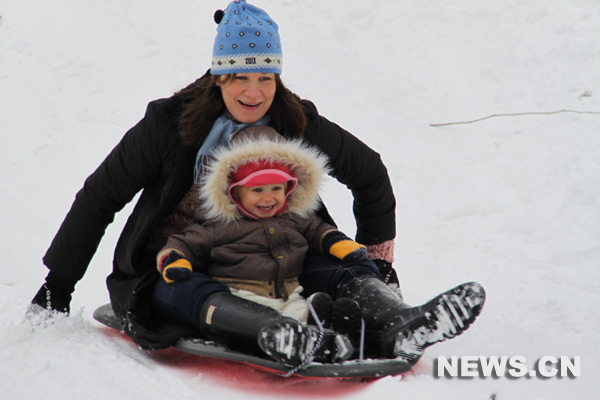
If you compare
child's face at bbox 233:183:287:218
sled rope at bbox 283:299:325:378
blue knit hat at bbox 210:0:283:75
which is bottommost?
sled rope at bbox 283:299:325:378

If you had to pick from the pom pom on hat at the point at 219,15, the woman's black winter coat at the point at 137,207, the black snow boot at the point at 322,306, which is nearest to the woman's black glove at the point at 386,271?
the woman's black winter coat at the point at 137,207

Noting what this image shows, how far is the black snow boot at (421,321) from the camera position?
87.8 inches

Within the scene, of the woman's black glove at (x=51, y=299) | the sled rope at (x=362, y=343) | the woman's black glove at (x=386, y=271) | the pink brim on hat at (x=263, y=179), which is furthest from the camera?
the woman's black glove at (x=386, y=271)

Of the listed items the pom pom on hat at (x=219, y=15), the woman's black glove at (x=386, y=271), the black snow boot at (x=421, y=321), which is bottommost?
the black snow boot at (x=421, y=321)

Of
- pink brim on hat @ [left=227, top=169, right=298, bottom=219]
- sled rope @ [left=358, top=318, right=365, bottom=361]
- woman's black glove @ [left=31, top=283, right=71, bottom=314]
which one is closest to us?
sled rope @ [left=358, top=318, right=365, bottom=361]

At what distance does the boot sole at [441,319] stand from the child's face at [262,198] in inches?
25.7

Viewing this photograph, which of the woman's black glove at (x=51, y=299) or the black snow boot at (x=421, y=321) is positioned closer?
the black snow boot at (x=421, y=321)

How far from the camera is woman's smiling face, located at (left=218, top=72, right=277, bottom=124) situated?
267 cm

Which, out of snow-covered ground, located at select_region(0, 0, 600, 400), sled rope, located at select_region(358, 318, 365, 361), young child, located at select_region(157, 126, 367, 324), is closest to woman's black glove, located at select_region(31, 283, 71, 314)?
snow-covered ground, located at select_region(0, 0, 600, 400)

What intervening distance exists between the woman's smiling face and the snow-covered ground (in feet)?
2.91

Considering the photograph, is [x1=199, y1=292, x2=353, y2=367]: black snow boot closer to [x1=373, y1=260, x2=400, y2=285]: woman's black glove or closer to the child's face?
the child's face

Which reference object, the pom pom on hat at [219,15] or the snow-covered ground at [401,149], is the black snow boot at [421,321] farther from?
the pom pom on hat at [219,15]

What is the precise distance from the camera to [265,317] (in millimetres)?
2252

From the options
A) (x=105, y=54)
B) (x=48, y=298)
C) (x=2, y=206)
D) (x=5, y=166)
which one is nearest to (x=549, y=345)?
(x=48, y=298)
